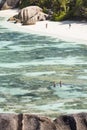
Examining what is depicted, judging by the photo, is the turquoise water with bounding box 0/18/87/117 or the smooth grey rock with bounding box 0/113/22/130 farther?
the turquoise water with bounding box 0/18/87/117

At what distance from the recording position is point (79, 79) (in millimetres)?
31438

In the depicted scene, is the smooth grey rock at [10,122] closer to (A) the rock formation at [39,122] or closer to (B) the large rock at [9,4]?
(A) the rock formation at [39,122]

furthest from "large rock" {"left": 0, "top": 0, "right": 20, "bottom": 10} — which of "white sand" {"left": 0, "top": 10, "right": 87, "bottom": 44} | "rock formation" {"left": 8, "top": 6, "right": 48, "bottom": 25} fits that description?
"white sand" {"left": 0, "top": 10, "right": 87, "bottom": 44}

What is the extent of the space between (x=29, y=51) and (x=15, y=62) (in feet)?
23.7

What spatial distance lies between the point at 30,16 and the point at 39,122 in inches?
2471

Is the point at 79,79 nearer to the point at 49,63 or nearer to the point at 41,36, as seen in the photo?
the point at 49,63

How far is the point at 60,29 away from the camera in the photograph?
201ft

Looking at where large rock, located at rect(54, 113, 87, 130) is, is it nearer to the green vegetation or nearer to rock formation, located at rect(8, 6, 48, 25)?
the green vegetation

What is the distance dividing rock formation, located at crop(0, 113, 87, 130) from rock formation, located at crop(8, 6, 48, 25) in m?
60.2

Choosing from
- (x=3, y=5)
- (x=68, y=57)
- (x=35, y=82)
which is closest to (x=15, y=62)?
(x=68, y=57)

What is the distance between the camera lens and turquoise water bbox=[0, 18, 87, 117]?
79.0ft

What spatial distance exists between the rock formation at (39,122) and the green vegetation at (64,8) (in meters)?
60.0

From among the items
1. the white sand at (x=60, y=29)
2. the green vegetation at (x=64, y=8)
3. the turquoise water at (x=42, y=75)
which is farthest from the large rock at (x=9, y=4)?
the turquoise water at (x=42, y=75)

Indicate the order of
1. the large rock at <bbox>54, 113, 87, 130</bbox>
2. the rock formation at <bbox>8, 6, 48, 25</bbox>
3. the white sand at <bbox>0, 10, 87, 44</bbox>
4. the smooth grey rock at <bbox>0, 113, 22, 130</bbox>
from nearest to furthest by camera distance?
the smooth grey rock at <bbox>0, 113, 22, 130</bbox> → the large rock at <bbox>54, 113, 87, 130</bbox> → the white sand at <bbox>0, 10, 87, 44</bbox> → the rock formation at <bbox>8, 6, 48, 25</bbox>
